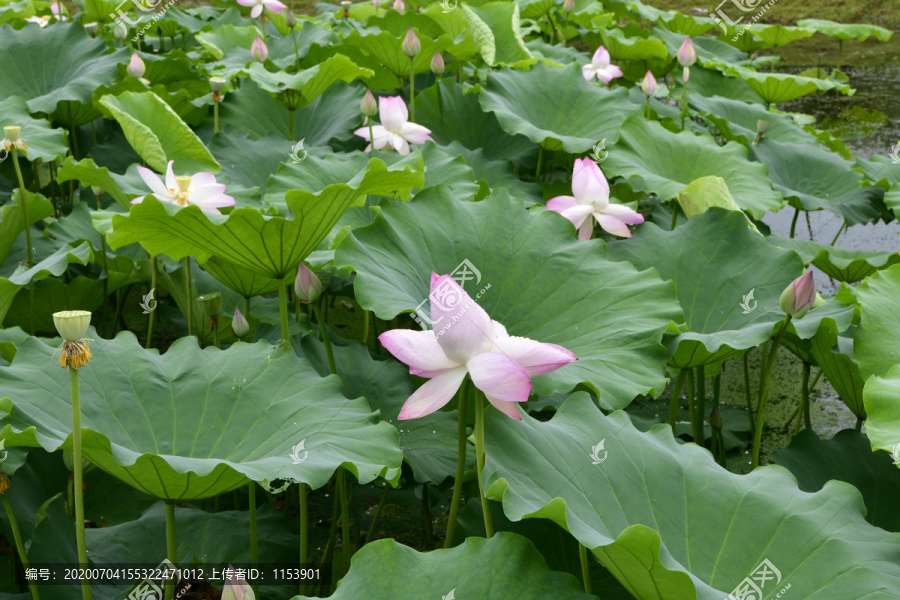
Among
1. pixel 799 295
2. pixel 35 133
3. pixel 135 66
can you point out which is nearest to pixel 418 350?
pixel 799 295

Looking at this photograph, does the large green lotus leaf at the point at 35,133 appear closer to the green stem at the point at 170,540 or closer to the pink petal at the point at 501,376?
the green stem at the point at 170,540

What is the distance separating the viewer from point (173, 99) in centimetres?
271

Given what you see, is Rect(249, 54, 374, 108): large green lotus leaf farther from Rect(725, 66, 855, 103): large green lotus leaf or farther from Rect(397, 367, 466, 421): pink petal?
Rect(725, 66, 855, 103): large green lotus leaf

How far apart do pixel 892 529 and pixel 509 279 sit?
779 millimetres

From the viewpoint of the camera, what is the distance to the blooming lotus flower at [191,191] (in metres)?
1.61

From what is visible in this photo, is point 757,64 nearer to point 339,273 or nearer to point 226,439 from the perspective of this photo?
point 339,273

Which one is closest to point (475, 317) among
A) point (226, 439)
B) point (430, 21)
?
point (226, 439)

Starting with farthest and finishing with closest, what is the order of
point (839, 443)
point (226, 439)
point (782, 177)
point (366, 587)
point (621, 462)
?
point (782, 177)
point (839, 443)
point (226, 439)
point (621, 462)
point (366, 587)

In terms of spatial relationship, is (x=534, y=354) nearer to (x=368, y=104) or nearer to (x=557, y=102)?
(x=368, y=104)

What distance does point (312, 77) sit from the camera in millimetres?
2395

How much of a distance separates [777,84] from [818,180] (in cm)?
109

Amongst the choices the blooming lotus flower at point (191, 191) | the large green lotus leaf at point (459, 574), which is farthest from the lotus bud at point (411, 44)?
the large green lotus leaf at point (459, 574)

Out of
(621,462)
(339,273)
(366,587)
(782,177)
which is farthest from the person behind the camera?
(782,177)

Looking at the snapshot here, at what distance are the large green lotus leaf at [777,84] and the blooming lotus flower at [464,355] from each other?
3.03 m
